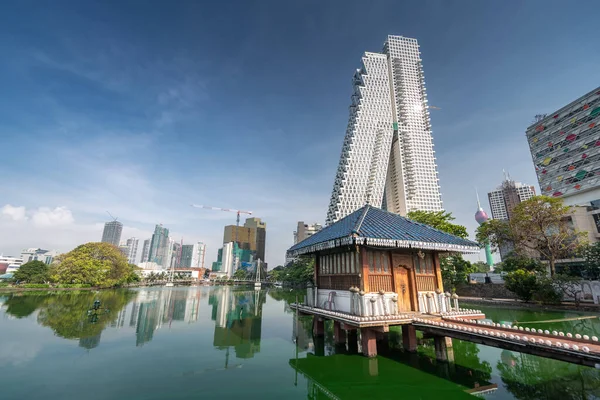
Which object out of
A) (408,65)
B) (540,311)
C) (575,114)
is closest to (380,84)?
(408,65)

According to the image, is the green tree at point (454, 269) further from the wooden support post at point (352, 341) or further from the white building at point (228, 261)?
the white building at point (228, 261)

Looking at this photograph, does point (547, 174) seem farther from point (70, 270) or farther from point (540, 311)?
point (70, 270)

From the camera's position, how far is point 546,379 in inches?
356

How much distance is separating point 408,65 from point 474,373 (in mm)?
109802

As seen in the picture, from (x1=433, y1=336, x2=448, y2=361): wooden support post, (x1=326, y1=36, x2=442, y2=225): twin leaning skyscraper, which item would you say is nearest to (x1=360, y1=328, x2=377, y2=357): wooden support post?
(x1=433, y1=336, x2=448, y2=361): wooden support post

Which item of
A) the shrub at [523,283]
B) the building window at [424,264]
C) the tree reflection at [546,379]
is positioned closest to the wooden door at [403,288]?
the building window at [424,264]

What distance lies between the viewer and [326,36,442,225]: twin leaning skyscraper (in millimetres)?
88312

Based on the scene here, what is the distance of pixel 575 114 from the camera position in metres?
54.5

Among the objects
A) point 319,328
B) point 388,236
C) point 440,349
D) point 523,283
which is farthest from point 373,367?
point 523,283

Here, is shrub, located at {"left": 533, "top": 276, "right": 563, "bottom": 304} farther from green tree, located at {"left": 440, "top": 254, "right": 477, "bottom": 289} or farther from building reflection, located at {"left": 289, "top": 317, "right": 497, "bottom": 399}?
building reflection, located at {"left": 289, "top": 317, "right": 497, "bottom": 399}

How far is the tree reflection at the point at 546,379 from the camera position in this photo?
311 inches

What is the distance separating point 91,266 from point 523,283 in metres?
63.3

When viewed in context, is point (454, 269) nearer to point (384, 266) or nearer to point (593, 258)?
point (593, 258)

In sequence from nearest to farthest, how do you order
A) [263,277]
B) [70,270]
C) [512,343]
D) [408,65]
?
[512,343] < [70,270] < [408,65] < [263,277]
